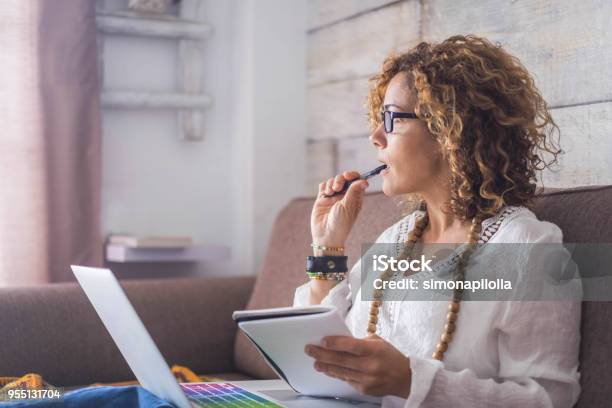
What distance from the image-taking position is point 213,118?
2.88m

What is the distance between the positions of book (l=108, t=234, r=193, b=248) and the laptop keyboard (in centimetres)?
109

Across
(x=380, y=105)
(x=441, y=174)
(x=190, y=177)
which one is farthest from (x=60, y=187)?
(x=441, y=174)

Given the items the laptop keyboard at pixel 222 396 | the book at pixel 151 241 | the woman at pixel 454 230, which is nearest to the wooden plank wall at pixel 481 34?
the woman at pixel 454 230

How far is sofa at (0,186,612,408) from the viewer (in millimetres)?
2000

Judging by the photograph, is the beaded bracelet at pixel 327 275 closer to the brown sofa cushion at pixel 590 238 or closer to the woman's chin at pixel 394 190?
the woman's chin at pixel 394 190

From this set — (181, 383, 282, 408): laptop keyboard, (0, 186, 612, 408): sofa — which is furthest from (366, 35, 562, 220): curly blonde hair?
(181, 383, 282, 408): laptop keyboard

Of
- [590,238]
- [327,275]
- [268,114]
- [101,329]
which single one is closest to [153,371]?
[327,275]

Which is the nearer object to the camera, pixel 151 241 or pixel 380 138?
pixel 380 138

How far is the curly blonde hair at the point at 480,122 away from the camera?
1.48 m

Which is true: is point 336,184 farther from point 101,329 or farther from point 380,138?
point 101,329

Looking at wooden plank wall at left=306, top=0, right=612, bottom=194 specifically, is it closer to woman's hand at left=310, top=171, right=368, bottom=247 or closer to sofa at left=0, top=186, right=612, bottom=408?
sofa at left=0, top=186, right=612, bottom=408

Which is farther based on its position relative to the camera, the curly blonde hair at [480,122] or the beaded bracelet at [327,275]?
the beaded bracelet at [327,275]

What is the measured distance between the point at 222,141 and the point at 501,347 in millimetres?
1738

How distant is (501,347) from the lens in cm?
131
